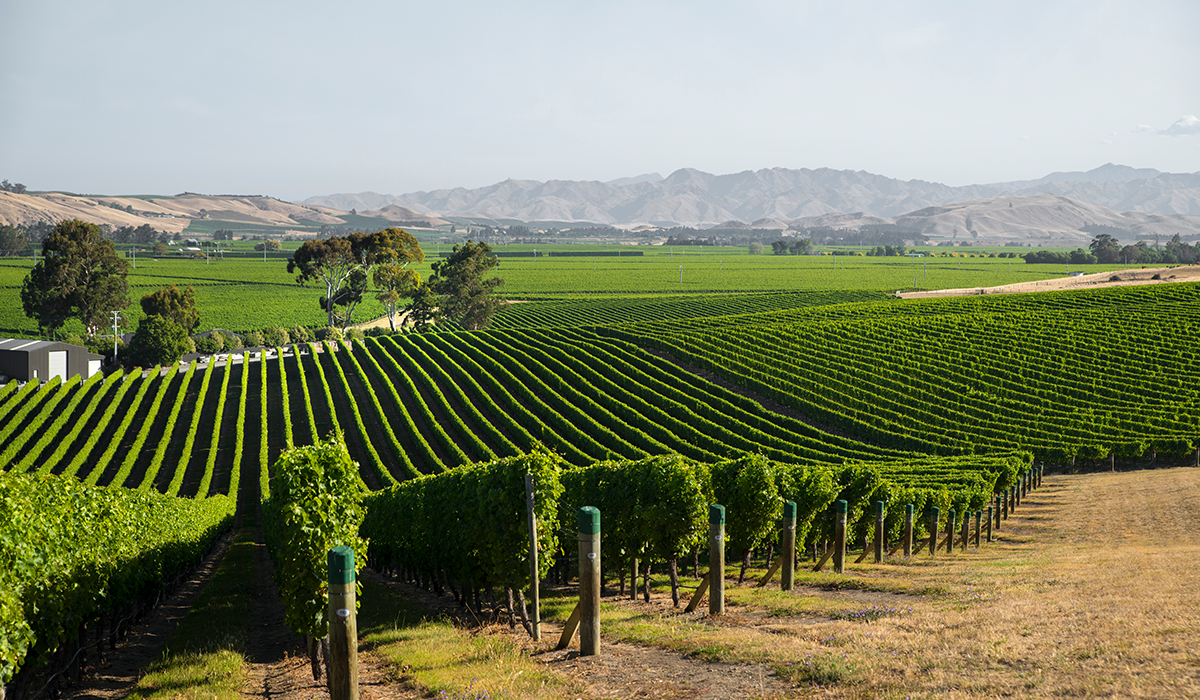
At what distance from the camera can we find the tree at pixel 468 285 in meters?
115

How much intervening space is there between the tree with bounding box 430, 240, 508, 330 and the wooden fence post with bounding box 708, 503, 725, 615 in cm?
10513

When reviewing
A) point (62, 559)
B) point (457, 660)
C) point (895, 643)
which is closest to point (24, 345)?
point (62, 559)

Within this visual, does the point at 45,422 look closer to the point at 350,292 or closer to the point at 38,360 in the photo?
the point at 38,360

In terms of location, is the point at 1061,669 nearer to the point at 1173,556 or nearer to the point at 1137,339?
the point at 1173,556

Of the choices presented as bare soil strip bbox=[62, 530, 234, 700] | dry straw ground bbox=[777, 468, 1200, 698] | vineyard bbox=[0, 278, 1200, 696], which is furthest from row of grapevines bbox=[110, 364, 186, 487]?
dry straw ground bbox=[777, 468, 1200, 698]

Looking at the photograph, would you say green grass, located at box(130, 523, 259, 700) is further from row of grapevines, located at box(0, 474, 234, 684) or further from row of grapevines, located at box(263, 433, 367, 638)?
row of grapevines, located at box(0, 474, 234, 684)

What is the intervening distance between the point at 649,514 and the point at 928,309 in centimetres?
7886

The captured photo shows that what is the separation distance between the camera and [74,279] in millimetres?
95062

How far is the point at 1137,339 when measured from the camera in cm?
6600

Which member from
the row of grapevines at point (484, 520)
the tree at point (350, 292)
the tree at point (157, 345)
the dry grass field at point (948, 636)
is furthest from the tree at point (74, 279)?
the dry grass field at point (948, 636)

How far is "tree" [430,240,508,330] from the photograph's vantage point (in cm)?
11475

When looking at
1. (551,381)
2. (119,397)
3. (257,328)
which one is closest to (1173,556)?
(551,381)

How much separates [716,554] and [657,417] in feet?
145

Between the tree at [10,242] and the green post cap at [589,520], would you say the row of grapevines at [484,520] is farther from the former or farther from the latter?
the tree at [10,242]
